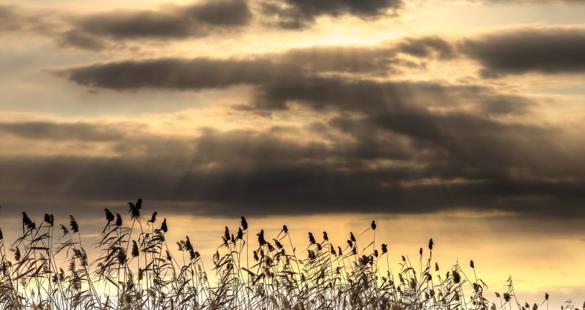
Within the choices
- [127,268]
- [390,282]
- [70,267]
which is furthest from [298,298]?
[70,267]

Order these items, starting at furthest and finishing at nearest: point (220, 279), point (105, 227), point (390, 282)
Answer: point (390, 282)
point (220, 279)
point (105, 227)

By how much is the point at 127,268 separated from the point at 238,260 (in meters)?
2.82

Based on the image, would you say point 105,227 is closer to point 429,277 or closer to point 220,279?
point 220,279

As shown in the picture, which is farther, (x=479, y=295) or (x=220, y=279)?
(x=479, y=295)

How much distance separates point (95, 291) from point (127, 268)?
871 mm

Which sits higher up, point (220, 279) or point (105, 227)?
point (105, 227)

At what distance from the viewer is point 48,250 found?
1908 centimetres

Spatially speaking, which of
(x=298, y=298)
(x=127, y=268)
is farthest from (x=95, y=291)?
(x=298, y=298)

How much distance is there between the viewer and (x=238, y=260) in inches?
795

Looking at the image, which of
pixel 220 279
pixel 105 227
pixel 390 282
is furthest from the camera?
pixel 390 282

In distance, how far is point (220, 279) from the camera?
2000 cm

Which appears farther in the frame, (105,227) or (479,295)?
(479,295)

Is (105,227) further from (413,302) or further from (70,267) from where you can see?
(413,302)

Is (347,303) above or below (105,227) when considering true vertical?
below
